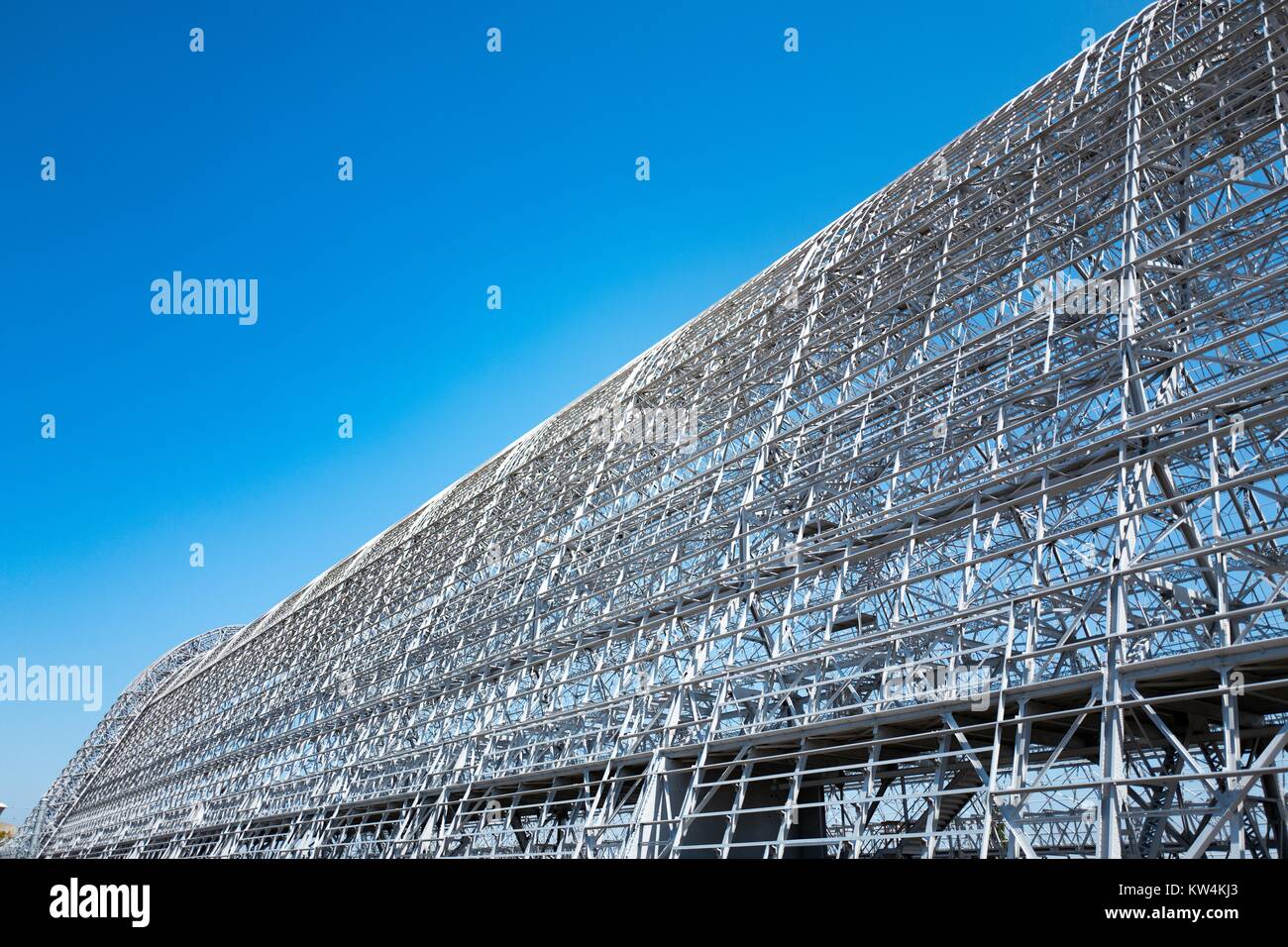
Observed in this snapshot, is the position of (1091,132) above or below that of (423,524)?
above

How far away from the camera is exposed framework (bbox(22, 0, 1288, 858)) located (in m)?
12.9

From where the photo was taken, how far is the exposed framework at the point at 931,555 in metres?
12.9

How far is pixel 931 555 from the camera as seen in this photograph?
2478cm

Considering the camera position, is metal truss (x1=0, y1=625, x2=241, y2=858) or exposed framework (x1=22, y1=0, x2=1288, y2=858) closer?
exposed framework (x1=22, y1=0, x2=1288, y2=858)

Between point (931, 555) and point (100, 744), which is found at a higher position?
point (931, 555)

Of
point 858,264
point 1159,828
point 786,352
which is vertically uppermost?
point 858,264

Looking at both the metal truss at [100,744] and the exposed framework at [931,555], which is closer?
the exposed framework at [931,555]

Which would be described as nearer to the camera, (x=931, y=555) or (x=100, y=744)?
(x=931, y=555)

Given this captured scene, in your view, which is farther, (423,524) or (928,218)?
(423,524)

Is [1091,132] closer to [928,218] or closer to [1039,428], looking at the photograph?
[928,218]
